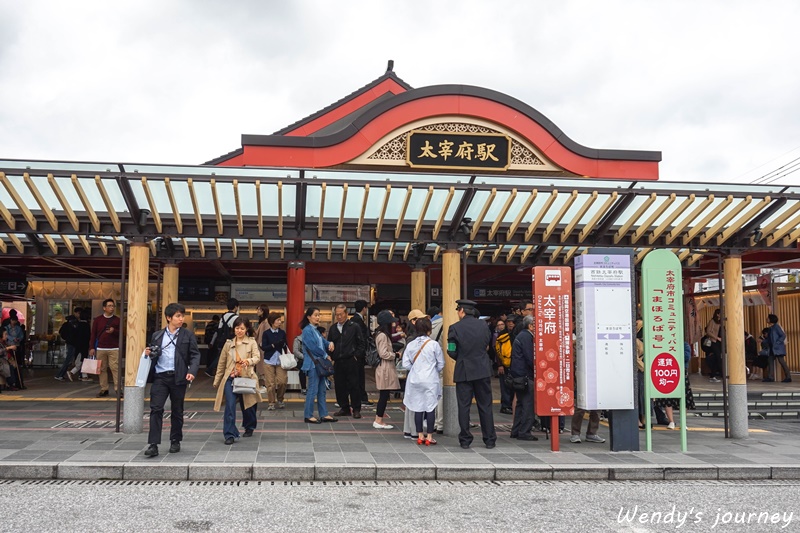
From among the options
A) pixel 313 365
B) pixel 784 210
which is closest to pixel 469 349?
pixel 313 365

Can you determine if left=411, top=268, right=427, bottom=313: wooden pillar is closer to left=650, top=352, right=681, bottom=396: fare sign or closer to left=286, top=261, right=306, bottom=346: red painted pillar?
left=286, top=261, right=306, bottom=346: red painted pillar

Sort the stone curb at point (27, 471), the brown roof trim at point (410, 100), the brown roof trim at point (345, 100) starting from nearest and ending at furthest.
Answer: the stone curb at point (27, 471)
the brown roof trim at point (410, 100)
the brown roof trim at point (345, 100)

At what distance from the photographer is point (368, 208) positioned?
10.0 meters

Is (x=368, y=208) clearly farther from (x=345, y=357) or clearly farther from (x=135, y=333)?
(x=135, y=333)

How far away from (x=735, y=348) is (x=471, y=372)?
4296 millimetres

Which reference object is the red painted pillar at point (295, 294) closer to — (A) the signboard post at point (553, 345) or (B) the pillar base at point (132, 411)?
(B) the pillar base at point (132, 411)

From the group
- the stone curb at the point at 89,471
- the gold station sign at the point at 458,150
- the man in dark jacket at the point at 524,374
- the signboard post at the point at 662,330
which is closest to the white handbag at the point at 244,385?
the stone curb at the point at 89,471

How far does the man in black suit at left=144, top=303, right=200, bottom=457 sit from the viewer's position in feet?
26.3

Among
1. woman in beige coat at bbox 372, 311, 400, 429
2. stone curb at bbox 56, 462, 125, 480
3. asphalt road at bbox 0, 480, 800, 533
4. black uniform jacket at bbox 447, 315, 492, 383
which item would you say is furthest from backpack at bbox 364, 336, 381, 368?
stone curb at bbox 56, 462, 125, 480

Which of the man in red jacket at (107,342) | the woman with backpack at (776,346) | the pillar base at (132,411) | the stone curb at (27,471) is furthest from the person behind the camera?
the woman with backpack at (776,346)

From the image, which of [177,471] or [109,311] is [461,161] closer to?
[109,311]

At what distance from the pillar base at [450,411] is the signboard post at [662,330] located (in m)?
2.58

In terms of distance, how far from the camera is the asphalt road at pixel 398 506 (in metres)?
5.52

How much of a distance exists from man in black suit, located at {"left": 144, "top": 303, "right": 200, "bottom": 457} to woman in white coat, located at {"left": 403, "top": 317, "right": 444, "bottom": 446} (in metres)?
2.76
